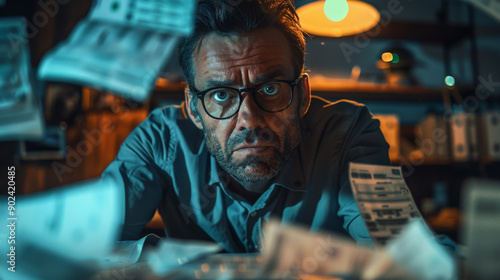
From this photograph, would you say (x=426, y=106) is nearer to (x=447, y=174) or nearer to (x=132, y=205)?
(x=447, y=174)

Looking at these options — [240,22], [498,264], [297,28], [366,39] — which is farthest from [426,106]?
[498,264]

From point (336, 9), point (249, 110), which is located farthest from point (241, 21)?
point (336, 9)

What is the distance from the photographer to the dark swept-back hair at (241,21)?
1.58ft

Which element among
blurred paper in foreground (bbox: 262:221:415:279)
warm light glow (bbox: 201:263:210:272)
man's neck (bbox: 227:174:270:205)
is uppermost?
blurred paper in foreground (bbox: 262:221:415:279)

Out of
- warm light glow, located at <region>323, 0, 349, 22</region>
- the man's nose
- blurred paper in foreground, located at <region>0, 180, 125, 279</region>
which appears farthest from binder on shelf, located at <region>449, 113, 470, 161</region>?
blurred paper in foreground, located at <region>0, 180, 125, 279</region>

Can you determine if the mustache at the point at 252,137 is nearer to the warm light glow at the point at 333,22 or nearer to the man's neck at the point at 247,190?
the man's neck at the point at 247,190

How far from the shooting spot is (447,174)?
6.69ft

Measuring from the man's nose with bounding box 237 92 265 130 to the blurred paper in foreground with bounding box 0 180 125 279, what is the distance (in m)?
0.32

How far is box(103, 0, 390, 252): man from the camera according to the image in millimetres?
545

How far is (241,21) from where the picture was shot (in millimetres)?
544

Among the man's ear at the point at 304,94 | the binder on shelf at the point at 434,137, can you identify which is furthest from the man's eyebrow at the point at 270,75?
the binder on shelf at the point at 434,137

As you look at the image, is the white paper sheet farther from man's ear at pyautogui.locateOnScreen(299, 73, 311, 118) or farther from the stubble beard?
man's ear at pyautogui.locateOnScreen(299, 73, 311, 118)

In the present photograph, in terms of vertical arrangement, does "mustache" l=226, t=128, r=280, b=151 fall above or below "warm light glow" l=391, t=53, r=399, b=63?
below

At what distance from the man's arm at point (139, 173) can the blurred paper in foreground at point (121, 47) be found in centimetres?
37
